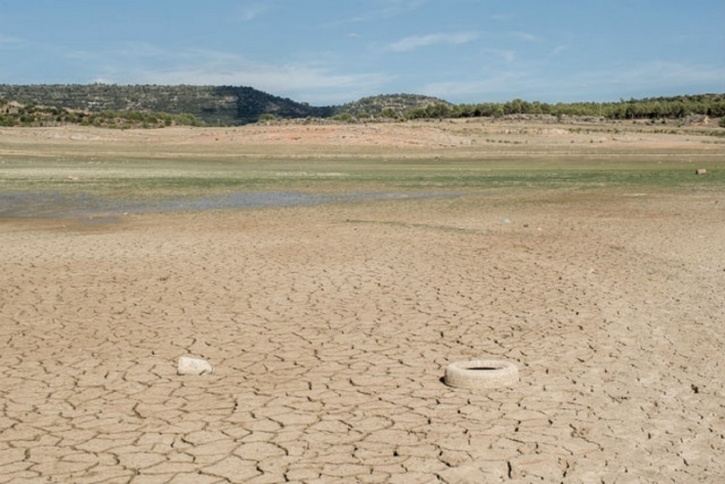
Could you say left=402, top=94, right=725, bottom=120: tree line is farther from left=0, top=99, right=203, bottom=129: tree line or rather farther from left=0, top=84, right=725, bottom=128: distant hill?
left=0, top=99, right=203, bottom=129: tree line

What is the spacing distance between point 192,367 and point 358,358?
1383 millimetres

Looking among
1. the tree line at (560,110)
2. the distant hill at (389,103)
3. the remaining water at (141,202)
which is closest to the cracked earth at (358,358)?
the remaining water at (141,202)

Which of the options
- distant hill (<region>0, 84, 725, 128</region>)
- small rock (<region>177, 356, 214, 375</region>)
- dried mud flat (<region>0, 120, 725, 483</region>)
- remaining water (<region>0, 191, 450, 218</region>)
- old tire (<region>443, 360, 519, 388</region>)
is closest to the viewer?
dried mud flat (<region>0, 120, 725, 483</region>)

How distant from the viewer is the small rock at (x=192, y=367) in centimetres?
634

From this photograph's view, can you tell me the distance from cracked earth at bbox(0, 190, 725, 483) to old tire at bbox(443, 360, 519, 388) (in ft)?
0.28

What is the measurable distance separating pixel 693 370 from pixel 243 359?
3.64m

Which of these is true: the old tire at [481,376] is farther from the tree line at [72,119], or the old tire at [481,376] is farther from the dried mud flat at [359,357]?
the tree line at [72,119]

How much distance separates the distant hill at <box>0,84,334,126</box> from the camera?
118 m

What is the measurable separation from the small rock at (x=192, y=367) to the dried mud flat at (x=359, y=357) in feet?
0.28

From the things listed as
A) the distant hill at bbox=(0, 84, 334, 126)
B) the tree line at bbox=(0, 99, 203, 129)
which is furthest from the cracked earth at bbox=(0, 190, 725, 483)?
the distant hill at bbox=(0, 84, 334, 126)

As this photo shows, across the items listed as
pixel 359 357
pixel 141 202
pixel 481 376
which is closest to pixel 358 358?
pixel 359 357

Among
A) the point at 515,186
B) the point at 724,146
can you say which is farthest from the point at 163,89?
the point at 515,186

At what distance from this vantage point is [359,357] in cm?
685

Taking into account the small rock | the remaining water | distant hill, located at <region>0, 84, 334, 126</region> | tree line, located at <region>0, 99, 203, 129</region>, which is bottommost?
the remaining water
